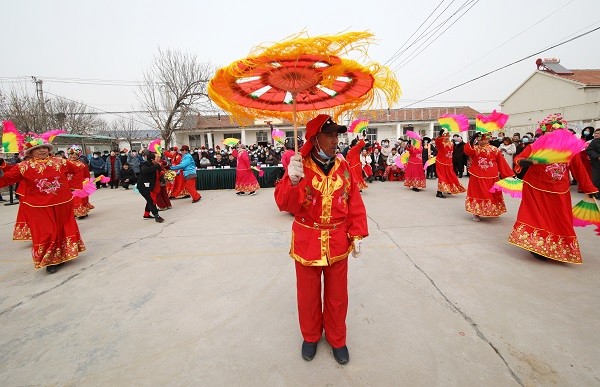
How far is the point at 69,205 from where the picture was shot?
4.11 m

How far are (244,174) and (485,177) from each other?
6.86 meters

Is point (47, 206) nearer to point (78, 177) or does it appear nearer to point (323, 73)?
point (78, 177)

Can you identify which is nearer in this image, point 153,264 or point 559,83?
point 153,264

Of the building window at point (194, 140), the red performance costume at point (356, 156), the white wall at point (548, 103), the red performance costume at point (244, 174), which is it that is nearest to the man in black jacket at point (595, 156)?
the red performance costume at point (356, 156)

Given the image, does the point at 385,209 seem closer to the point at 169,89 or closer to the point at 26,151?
the point at 26,151

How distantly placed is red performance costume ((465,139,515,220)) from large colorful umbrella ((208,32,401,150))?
4015mm

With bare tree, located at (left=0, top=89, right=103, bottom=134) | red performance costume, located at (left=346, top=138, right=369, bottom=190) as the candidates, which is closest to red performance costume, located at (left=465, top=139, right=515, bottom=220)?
red performance costume, located at (left=346, top=138, right=369, bottom=190)

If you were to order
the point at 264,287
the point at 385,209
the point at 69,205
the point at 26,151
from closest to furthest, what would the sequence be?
the point at 264,287 → the point at 26,151 → the point at 69,205 → the point at 385,209

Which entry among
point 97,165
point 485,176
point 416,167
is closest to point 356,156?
point 416,167

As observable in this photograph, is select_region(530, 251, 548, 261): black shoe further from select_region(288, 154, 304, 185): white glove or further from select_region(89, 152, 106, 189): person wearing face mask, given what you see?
select_region(89, 152, 106, 189): person wearing face mask

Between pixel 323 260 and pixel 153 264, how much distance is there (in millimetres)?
3009

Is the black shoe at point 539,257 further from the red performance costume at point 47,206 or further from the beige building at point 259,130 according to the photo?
the beige building at point 259,130

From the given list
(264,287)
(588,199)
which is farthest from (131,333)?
(588,199)

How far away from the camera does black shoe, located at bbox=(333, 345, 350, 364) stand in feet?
6.73
